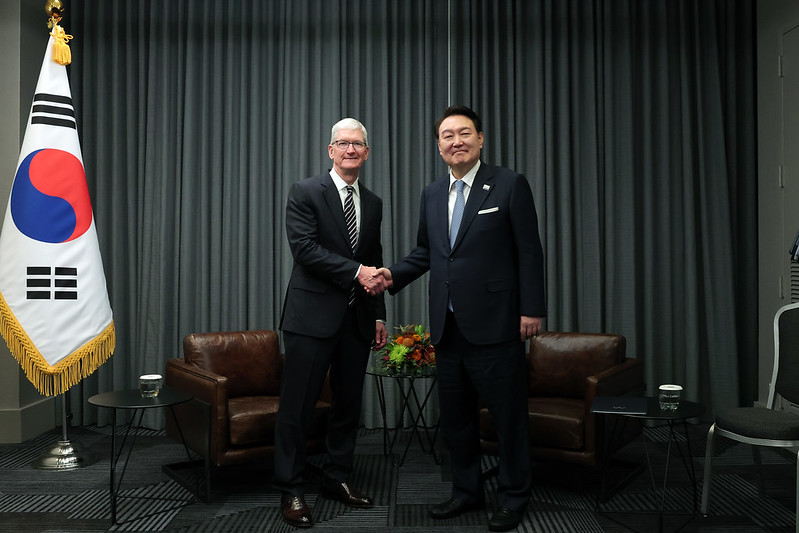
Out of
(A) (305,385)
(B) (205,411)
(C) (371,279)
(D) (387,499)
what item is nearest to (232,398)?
(B) (205,411)

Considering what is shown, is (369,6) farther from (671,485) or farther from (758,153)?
(671,485)

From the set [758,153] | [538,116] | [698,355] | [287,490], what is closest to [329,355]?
[287,490]

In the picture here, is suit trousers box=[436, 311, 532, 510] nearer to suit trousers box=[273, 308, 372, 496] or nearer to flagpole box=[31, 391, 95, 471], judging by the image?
suit trousers box=[273, 308, 372, 496]

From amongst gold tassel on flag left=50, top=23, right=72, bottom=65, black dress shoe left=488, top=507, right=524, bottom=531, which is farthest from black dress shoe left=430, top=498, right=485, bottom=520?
gold tassel on flag left=50, top=23, right=72, bottom=65

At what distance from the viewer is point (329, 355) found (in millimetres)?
3096

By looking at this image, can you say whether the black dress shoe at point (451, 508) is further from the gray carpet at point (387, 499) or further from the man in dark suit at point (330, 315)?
the man in dark suit at point (330, 315)

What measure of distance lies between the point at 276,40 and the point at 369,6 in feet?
2.39

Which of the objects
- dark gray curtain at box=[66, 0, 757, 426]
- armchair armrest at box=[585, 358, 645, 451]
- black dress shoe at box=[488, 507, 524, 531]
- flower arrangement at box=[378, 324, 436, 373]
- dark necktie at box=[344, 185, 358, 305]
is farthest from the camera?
dark gray curtain at box=[66, 0, 757, 426]

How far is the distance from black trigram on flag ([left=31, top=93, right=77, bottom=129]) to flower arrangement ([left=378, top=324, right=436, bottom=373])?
2.35 meters

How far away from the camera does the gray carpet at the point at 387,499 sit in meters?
2.98

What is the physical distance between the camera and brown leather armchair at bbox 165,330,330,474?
3311 millimetres

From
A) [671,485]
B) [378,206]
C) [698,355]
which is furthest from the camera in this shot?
[698,355]

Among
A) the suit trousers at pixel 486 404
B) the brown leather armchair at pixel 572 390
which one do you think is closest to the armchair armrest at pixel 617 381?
the brown leather armchair at pixel 572 390

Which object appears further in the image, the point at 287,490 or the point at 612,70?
the point at 612,70
